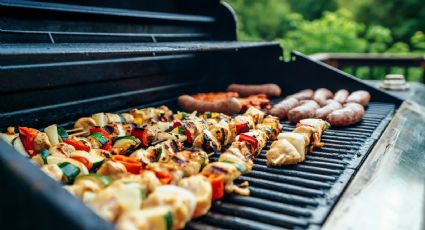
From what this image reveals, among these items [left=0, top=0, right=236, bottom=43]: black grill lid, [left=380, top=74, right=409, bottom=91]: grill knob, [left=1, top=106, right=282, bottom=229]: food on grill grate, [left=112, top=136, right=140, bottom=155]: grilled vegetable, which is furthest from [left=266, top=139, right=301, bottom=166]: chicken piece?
[left=380, top=74, right=409, bottom=91]: grill knob

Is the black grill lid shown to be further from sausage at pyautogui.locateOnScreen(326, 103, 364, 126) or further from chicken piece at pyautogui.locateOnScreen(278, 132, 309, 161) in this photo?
sausage at pyautogui.locateOnScreen(326, 103, 364, 126)

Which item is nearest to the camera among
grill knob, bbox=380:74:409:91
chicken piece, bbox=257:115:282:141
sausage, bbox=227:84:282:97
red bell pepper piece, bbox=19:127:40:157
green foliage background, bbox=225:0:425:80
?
red bell pepper piece, bbox=19:127:40:157

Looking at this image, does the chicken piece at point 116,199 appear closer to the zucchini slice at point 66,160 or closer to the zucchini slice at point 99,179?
the zucchini slice at point 99,179

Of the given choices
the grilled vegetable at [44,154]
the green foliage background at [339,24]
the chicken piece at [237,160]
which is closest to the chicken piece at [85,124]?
the grilled vegetable at [44,154]

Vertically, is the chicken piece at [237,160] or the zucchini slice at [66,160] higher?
the chicken piece at [237,160]

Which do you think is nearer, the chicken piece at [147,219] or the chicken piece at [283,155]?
the chicken piece at [147,219]

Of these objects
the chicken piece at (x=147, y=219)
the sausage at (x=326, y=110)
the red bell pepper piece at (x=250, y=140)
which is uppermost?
the sausage at (x=326, y=110)
